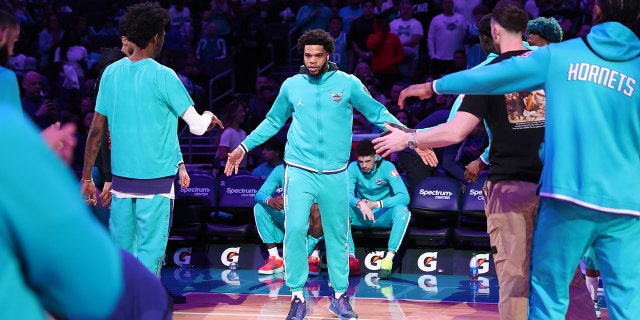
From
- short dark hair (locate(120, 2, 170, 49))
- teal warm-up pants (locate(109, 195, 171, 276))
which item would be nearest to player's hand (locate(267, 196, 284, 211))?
teal warm-up pants (locate(109, 195, 171, 276))

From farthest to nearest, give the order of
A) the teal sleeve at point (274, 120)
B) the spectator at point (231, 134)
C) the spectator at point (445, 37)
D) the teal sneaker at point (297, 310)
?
the spectator at point (445, 37), the spectator at point (231, 134), the teal sleeve at point (274, 120), the teal sneaker at point (297, 310)

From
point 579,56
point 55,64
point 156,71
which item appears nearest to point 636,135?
point 579,56

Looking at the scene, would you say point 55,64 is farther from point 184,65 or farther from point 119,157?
point 119,157

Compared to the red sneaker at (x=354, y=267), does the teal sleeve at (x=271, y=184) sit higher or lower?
higher

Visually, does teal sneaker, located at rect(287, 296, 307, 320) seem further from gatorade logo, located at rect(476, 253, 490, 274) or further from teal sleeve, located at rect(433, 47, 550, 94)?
teal sleeve, located at rect(433, 47, 550, 94)

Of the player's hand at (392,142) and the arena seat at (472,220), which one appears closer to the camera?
the player's hand at (392,142)

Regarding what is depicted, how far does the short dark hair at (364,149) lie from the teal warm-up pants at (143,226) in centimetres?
400

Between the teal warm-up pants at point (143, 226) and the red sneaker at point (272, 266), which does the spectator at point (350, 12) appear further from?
the teal warm-up pants at point (143, 226)

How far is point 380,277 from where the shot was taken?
29.8 ft

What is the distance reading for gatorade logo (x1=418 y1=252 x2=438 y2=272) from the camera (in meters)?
9.50

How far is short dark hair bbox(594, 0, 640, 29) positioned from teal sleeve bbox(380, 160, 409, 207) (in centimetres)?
581

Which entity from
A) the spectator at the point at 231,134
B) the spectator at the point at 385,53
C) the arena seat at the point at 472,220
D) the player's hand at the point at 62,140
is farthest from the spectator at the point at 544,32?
the spectator at the point at 385,53

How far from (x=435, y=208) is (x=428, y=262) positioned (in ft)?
2.10

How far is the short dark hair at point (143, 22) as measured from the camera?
18.6 ft
